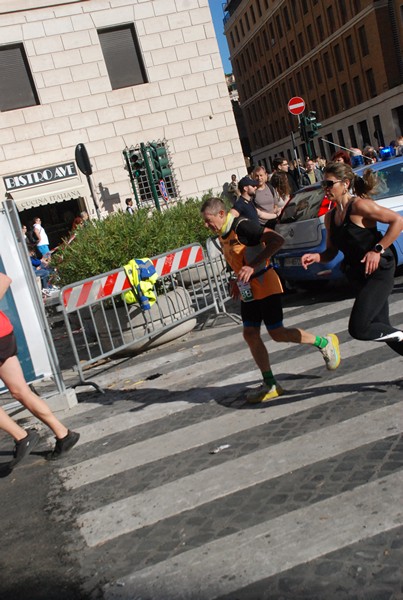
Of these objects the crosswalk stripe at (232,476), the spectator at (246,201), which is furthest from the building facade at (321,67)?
the crosswalk stripe at (232,476)

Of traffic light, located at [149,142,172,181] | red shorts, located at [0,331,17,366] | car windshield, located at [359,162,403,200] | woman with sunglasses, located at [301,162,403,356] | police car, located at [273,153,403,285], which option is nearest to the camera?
woman with sunglasses, located at [301,162,403,356]

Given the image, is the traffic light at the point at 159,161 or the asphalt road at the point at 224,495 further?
the traffic light at the point at 159,161

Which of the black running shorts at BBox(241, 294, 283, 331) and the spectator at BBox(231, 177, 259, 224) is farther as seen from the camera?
the spectator at BBox(231, 177, 259, 224)

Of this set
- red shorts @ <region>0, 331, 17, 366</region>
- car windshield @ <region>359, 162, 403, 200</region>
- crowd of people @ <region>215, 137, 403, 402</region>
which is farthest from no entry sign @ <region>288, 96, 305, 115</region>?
red shorts @ <region>0, 331, 17, 366</region>

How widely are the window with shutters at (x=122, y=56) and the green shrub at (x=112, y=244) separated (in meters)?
12.6

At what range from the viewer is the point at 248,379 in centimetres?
647

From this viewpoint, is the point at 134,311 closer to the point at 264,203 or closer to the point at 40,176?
→ the point at 264,203

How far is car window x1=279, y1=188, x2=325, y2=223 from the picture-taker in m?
9.36

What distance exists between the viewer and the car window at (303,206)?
9.36 meters

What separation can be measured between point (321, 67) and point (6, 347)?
58.9m

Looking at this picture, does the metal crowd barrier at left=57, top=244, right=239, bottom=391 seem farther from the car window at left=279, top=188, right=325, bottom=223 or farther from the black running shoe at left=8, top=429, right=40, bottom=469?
the black running shoe at left=8, top=429, right=40, bottom=469

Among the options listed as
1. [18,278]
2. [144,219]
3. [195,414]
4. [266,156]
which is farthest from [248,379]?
[266,156]

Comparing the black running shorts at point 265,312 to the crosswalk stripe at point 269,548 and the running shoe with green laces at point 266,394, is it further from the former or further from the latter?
the crosswalk stripe at point 269,548

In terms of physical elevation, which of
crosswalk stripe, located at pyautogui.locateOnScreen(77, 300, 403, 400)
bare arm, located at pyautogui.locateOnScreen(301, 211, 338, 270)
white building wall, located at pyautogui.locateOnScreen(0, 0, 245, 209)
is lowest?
crosswalk stripe, located at pyautogui.locateOnScreen(77, 300, 403, 400)
